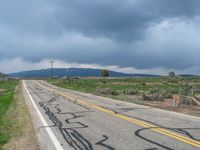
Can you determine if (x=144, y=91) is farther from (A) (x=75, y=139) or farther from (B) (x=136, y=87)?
(A) (x=75, y=139)

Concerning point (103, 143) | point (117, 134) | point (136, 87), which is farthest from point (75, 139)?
point (136, 87)

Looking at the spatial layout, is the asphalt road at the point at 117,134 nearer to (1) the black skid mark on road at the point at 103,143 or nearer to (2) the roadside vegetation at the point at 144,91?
(1) the black skid mark on road at the point at 103,143

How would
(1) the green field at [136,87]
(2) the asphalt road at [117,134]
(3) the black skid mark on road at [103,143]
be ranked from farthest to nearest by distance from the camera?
(1) the green field at [136,87] → (2) the asphalt road at [117,134] → (3) the black skid mark on road at [103,143]

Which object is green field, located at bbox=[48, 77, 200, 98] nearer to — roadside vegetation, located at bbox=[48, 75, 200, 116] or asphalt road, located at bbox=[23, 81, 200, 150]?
roadside vegetation, located at bbox=[48, 75, 200, 116]

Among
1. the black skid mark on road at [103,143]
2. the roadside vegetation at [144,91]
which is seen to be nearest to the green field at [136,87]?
the roadside vegetation at [144,91]

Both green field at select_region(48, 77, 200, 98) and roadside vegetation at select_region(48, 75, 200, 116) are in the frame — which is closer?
roadside vegetation at select_region(48, 75, 200, 116)

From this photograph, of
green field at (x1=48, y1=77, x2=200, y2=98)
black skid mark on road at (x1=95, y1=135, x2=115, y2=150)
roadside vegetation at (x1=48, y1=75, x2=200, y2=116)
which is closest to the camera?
black skid mark on road at (x1=95, y1=135, x2=115, y2=150)

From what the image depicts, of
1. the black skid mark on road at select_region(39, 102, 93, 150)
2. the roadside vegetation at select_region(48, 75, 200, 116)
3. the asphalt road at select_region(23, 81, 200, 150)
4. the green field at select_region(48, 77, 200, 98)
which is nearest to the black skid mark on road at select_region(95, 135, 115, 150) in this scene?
the asphalt road at select_region(23, 81, 200, 150)

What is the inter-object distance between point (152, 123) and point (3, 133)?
5721mm

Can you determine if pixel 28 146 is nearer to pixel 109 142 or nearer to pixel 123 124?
pixel 109 142

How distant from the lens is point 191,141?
9.42 metres

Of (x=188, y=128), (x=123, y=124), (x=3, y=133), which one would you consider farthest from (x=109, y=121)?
(x=3, y=133)

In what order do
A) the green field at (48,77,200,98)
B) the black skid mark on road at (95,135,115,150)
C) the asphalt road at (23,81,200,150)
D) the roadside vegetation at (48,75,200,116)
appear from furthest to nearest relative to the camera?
the green field at (48,77,200,98) → the roadside vegetation at (48,75,200,116) → the asphalt road at (23,81,200,150) → the black skid mark on road at (95,135,115,150)

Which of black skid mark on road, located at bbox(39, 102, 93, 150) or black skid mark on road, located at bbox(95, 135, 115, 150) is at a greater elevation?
black skid mark on road, located at bbox(95, 135, 115, 150)
